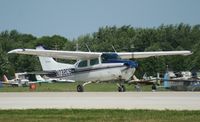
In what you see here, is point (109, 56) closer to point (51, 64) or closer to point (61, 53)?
point (61, 53)

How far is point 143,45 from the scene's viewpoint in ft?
358

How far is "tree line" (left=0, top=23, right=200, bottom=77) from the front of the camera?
8575cm

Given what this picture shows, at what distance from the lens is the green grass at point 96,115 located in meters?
13.9

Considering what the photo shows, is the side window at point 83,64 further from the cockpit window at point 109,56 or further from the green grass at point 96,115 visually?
the green grass at point 96,115

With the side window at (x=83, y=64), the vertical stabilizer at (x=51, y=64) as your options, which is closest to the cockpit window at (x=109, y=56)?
the side window at (x=83, y=64)

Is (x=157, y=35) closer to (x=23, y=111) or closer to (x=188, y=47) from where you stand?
(x=188, y=47)

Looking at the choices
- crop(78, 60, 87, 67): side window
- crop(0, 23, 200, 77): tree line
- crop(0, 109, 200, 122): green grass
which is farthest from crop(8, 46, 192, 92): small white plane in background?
crop(0, 23, 200, 77): tree line

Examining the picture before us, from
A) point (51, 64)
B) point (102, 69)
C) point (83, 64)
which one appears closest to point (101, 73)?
point (102, 69)

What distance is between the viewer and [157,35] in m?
112

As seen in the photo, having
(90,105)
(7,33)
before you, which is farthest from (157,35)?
(90,105)

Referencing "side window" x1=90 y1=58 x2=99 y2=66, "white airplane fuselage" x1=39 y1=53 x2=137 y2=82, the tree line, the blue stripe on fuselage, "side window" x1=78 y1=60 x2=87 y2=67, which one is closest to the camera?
the blue stripe on fuselage

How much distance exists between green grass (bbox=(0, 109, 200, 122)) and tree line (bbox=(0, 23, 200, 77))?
6826cm

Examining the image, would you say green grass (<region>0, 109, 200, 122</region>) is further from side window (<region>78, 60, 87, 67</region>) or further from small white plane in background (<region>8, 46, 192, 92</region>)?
side window (<region>78, 60, 87, 67</region>)

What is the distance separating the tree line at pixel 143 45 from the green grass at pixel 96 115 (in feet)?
224
